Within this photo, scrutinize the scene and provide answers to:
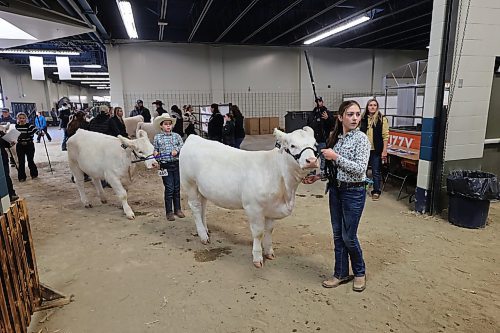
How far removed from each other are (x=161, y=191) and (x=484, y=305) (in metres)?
5.02

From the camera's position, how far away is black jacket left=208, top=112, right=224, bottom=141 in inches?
291

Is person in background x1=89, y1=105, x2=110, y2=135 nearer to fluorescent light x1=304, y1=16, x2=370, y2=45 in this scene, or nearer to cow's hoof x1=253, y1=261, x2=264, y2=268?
cow's hoof x1=253, y1=261, x2=264, y2=268

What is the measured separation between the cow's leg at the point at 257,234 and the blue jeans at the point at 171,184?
1685 mm

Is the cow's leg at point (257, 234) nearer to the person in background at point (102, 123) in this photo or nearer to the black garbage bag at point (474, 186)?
the black garbage bag at point (474, 186)

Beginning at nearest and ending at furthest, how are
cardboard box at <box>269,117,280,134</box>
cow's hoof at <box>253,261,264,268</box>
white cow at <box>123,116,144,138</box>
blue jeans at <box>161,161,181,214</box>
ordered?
cow's hoof at <box>253,261,264,268</box>
blue jeans at <box>161,161,181,214</box>
white cow at <box>123,116,144,138</box>
cardboard box at <box>269,117,280,134</box>

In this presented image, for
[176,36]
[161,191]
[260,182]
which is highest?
[176,36]

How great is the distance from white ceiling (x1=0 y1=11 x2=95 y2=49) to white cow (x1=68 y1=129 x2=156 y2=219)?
2.96 m

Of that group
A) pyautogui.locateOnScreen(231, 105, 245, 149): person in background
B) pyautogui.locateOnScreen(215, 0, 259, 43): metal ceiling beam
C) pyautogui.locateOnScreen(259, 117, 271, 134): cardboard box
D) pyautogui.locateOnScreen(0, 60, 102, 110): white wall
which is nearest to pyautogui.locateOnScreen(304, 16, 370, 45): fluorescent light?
pyautogui.locateOnScreen(215, 0, 259, 43): metal ceiling beam

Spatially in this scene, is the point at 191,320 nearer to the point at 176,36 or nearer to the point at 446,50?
the point at 446,50

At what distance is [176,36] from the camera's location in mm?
12859

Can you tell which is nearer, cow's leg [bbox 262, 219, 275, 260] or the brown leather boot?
the brown leather boot

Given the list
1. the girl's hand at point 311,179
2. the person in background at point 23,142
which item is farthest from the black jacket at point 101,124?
the girl's hand at point 311,179

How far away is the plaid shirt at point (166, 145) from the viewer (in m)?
4.23

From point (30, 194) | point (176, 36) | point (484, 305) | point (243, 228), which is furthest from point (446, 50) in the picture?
point (176, 36)
